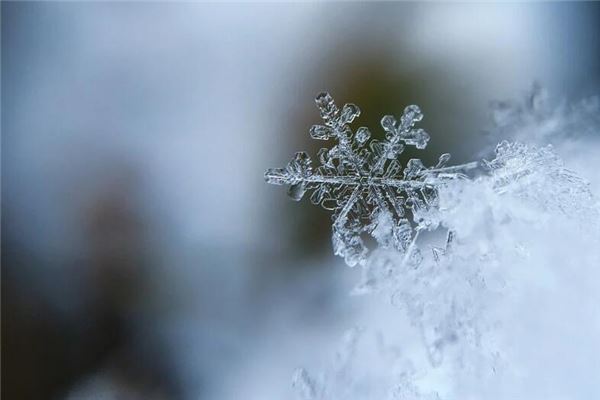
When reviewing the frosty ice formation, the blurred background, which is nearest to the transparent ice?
the frosty ice formation

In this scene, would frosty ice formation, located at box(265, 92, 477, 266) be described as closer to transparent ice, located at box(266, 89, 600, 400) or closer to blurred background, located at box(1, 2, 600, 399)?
transparent ice, located at box(266, 89, 600, 400)

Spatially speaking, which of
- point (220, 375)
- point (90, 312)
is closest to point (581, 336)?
point (220, 375)

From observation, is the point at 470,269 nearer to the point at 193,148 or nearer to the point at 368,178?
the point at 368,178

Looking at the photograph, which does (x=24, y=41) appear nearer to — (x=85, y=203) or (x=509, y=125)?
(x=85, y=203)

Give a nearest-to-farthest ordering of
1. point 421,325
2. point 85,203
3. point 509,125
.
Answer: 1. point 421,325
2. point 509,125
3. point 85,203

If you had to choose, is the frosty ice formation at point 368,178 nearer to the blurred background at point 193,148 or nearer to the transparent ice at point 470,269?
the transparent ice at point 470,269

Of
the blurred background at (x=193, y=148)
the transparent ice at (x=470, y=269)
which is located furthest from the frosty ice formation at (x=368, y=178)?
the blurred background at (x=193, y=148)
